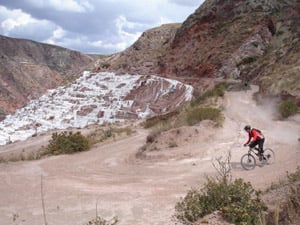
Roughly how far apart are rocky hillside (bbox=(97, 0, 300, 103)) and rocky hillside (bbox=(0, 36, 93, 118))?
42.3 m

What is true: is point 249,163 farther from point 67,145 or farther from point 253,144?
point 67,145

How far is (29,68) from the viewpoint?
129375mm

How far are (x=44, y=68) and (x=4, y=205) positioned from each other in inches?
4878

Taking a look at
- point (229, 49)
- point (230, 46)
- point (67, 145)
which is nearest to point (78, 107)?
point (229, 49)

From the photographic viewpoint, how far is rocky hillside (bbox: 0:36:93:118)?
355 ft

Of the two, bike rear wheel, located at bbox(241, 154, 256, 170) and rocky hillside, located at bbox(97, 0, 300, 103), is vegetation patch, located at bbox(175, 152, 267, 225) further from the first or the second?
rocky hillside, located at bbox(97, 0, 300, 103)

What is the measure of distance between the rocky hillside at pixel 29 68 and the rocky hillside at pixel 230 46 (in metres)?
42.3

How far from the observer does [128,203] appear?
13.2 metres

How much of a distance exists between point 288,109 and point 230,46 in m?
28.4

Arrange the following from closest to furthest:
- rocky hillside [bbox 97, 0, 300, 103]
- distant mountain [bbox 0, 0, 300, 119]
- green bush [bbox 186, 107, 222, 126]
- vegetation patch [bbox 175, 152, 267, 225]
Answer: vegetation patch [bbox 175, 152, 267, 225] → green bush [bbox 186, 107, 222, 126] → distant mountain [bbox 0, 0, 300, 119] → rocky hillside [bbox 97, 0, 300, 103]

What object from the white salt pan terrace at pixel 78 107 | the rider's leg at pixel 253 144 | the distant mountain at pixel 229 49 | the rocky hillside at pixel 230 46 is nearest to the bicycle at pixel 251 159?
the rider's leg at pixel 253 144

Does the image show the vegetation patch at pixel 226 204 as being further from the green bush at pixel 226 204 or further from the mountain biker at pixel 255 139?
the mountain biker at pixel 255 139

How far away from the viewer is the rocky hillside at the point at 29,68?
355 ft

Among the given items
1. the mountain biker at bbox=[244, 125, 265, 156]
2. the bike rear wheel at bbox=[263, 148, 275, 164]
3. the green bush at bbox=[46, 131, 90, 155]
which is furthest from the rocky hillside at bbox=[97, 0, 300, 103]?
the mountain biker at bbox=[244, 125, 265, 156]
